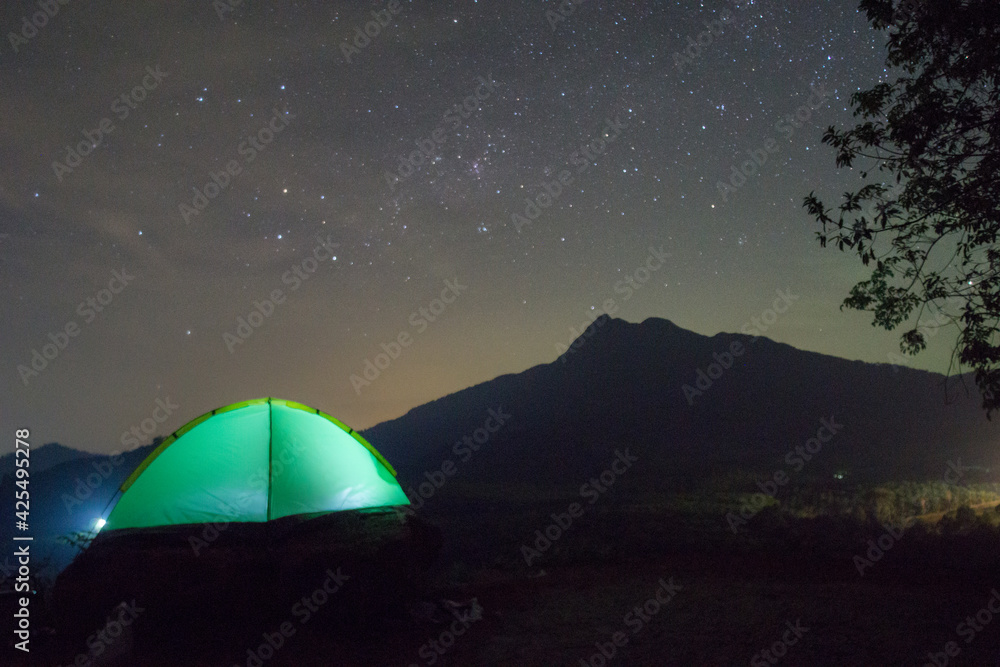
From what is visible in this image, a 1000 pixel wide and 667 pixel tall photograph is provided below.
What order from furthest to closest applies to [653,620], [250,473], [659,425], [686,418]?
[686,418] → [659,425] → [250,473] → [653,620]

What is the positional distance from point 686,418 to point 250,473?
81203 millimetres

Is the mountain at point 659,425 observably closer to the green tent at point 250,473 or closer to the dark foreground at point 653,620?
the green tent at point 250,473

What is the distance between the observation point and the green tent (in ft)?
24.0

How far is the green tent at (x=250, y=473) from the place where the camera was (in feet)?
24.0

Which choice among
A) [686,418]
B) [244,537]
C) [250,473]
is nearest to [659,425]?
[686,418]

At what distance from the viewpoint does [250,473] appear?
7.58 metres

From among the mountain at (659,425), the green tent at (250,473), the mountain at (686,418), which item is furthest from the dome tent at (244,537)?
the mountain at (686,418)

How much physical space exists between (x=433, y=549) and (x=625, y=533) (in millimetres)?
7669

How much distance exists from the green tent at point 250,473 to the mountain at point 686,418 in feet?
84.4

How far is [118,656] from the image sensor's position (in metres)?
5.81

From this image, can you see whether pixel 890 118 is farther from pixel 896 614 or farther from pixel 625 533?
pixel 625 533

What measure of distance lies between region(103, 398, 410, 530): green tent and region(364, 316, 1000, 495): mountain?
84.4 feet

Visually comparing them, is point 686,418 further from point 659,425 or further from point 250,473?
point 250,473

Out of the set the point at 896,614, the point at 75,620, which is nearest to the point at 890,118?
the point at 896,614
